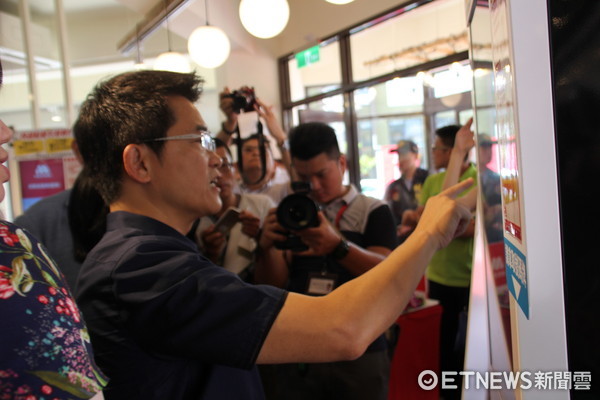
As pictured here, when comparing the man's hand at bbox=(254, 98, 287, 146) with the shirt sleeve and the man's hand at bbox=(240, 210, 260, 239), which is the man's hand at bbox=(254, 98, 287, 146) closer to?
the man's hand at bbox=(240, 210, 260, 239)

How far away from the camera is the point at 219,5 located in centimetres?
358

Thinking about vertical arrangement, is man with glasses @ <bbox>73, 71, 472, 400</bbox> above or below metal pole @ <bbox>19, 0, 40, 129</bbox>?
below

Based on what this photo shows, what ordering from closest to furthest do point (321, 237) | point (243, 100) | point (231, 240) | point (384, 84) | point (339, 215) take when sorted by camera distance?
point (321, 237) < point (339, 215) < point (231, 240) < point (243, 100) < point (384, 84)

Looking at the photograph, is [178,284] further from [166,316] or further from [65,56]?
[65,56]

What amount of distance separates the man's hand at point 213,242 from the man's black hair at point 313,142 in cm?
42

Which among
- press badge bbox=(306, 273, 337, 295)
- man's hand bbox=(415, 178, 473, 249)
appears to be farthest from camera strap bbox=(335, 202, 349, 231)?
man's hand bbox=(415, 178, 473, 249)

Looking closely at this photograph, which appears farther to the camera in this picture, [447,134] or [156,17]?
[156,17]

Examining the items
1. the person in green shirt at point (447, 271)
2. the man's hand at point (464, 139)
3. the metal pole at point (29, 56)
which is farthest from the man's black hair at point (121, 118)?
the metal pole at point (29, 56)

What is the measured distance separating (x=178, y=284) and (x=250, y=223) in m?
0.97

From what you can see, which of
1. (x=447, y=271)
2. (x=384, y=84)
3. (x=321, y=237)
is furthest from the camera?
(x=384, y=84)

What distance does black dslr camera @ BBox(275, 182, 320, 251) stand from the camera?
4.66 feet

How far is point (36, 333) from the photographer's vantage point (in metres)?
0.45

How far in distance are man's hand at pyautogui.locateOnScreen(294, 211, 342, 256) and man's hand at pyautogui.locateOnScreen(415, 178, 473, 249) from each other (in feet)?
1.56

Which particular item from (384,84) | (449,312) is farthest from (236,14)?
(449,312)
